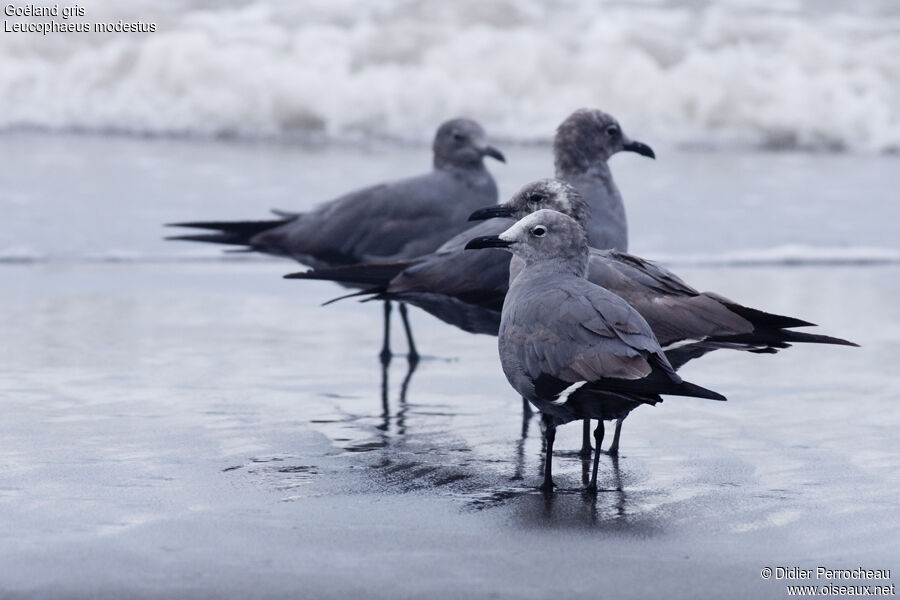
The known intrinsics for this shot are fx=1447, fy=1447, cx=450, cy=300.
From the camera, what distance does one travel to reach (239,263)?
9.92 meters

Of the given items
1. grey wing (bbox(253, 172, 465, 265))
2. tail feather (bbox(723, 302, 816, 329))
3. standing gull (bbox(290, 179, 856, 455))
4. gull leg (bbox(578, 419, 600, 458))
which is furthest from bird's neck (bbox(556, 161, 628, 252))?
gull leg (bbox(578, 419, 600, 458))

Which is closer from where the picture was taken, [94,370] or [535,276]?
[535,276]

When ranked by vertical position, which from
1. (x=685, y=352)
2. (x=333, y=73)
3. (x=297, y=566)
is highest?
(x=333, y=73)

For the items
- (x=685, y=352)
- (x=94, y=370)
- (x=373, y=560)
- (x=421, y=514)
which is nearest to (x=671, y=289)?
(x=685, y=352)

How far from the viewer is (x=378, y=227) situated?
762 centimetres

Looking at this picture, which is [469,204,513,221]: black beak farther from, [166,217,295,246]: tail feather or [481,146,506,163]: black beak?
[166,217,295,246]: tail feather

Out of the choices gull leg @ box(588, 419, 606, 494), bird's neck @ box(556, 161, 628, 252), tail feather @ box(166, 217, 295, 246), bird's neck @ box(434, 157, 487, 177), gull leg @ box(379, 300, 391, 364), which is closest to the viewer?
gull leg @ box(588, 419, 606, 494)

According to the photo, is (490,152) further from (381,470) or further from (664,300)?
(381,470)

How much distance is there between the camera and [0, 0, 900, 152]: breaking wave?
1680cm

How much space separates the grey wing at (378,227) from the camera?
7.57 meters

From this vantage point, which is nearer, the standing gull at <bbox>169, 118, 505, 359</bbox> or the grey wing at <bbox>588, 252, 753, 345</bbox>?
the grey wing at <bbox>588, 252, 753, 345</bbox>

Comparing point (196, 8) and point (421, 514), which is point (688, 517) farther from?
point (196, 8)

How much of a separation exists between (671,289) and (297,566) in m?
2.15

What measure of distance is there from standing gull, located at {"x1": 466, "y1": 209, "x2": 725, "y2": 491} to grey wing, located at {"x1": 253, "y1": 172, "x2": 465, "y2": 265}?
262 centimetres
